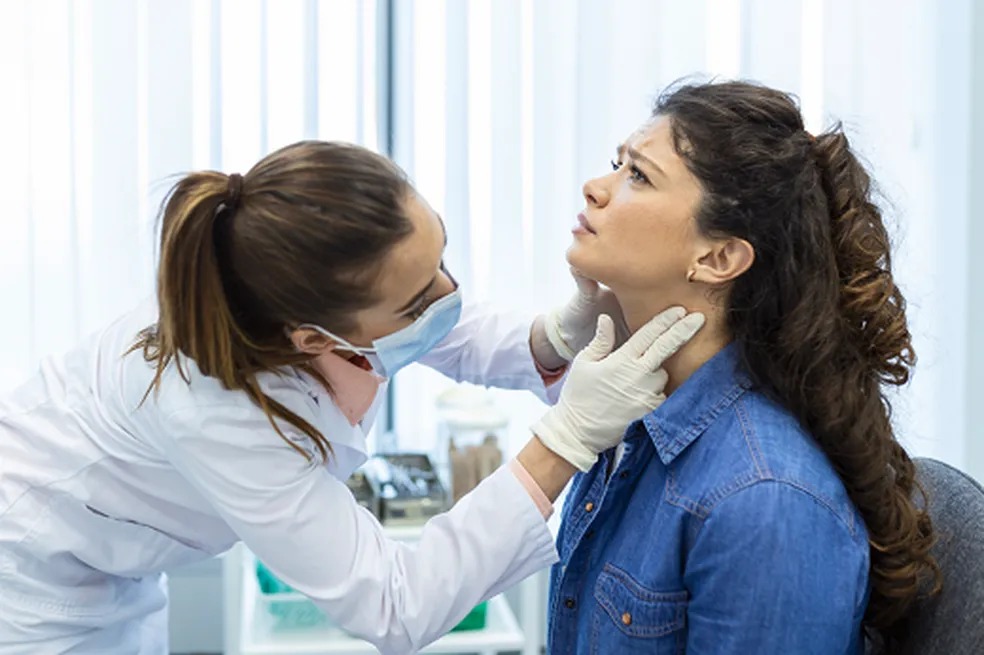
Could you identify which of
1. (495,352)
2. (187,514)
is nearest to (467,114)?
(495,352)

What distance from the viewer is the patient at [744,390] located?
46.7 inches

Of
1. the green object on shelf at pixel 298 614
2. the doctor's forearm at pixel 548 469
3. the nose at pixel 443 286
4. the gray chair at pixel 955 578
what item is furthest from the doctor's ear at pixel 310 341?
the green object on shelf at pixel 298 614

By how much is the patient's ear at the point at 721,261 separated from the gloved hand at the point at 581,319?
252 mm

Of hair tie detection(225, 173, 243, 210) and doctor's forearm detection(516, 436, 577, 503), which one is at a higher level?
hair tie detection(225, 173, 243, 210)

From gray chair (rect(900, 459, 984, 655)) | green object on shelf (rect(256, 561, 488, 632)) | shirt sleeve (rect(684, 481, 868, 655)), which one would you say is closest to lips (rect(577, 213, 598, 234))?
shirt sleeve (rect(684, 481, 868, 655))

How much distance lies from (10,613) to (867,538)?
101 centimetres

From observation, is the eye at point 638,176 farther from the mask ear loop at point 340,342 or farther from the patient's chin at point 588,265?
the mask ear loop at point 340,342

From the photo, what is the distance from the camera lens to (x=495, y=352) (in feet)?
5.73

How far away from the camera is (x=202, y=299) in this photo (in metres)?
1.23

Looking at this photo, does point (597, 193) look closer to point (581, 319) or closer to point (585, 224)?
point (585, 224)

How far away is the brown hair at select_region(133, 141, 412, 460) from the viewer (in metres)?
1.22

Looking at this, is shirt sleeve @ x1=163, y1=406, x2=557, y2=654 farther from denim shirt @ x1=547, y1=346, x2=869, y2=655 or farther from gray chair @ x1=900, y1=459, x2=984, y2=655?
gray chair @ x1=900, y1=459, x2=984, y2=655

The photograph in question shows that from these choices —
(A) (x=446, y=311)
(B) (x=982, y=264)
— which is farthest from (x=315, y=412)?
(B) (x=982, y=264)

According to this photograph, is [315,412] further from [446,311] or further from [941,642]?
[941,642]
